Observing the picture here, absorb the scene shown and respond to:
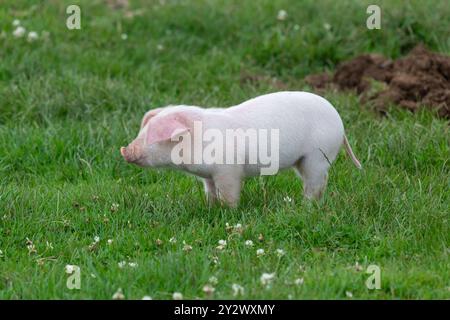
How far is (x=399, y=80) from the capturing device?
830cm

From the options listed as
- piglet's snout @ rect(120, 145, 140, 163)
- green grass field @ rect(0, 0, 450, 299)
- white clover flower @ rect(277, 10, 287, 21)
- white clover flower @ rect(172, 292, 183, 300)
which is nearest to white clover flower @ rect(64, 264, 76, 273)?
green grass field @ rect(0, 0, 450, 299)

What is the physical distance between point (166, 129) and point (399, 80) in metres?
3.33

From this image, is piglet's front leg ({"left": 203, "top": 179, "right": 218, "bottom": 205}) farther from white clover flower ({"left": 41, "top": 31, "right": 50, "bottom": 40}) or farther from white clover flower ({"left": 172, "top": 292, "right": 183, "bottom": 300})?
white clover flower ({"left": 41, "top": 31, "right": 50, "bottom": 40})

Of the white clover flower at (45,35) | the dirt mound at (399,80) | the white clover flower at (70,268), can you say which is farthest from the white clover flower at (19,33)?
the white clover flower at (70,268)

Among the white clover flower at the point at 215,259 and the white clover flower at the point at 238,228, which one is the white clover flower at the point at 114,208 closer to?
the white clover flower at the point at 238,228

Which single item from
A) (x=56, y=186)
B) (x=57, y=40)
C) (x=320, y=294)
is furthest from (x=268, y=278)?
(x=57, y=40)

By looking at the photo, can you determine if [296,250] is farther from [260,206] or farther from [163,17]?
[163,17]

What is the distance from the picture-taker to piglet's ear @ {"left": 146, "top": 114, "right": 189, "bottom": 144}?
5.55 metres

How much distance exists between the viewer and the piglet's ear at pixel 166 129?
18.2ft

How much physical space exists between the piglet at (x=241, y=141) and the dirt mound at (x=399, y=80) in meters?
2.27

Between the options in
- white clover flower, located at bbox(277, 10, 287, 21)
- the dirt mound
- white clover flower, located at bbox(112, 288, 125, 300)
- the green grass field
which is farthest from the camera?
white clover flower, located at bbox(277, 10, 287, 21)

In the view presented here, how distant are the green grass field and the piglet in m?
0.21

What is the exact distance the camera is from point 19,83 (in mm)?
8469

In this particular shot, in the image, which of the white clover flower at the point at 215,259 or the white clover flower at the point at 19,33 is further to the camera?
the white clover flower at the point at 19,33
